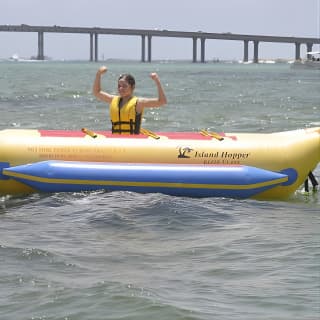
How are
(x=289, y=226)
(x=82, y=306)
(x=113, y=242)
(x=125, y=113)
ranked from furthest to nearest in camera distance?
1. (x=125, y=113)
2. (x=289, y=226)
3. (x=113, y=242)
4. (x=82, y=306)

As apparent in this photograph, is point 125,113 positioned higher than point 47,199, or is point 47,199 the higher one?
point 125,113

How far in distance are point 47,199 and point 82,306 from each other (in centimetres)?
227

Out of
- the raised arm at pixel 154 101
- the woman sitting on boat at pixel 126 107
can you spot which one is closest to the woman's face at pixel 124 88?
the woman sitting on boat at pixel 126 107

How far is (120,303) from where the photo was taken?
11.5ft

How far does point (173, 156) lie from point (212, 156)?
0.28 m

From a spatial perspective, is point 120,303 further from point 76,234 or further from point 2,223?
point 2,223

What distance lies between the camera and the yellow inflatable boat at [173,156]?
5.65 metres

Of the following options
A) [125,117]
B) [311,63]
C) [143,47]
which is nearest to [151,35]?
[143,47]

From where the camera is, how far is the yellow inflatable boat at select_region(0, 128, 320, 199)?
18.5 ft

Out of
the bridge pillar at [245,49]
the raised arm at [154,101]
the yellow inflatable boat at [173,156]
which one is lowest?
the yellow inflatable boat at [173,156]

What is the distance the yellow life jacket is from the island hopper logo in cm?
64

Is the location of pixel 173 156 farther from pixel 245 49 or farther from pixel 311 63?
pixel 245 49

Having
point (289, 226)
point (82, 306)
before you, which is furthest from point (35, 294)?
point (289, 226)

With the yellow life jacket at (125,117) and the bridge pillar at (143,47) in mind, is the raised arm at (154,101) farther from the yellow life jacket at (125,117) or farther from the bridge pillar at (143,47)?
the bridge pillar at (143,47)
